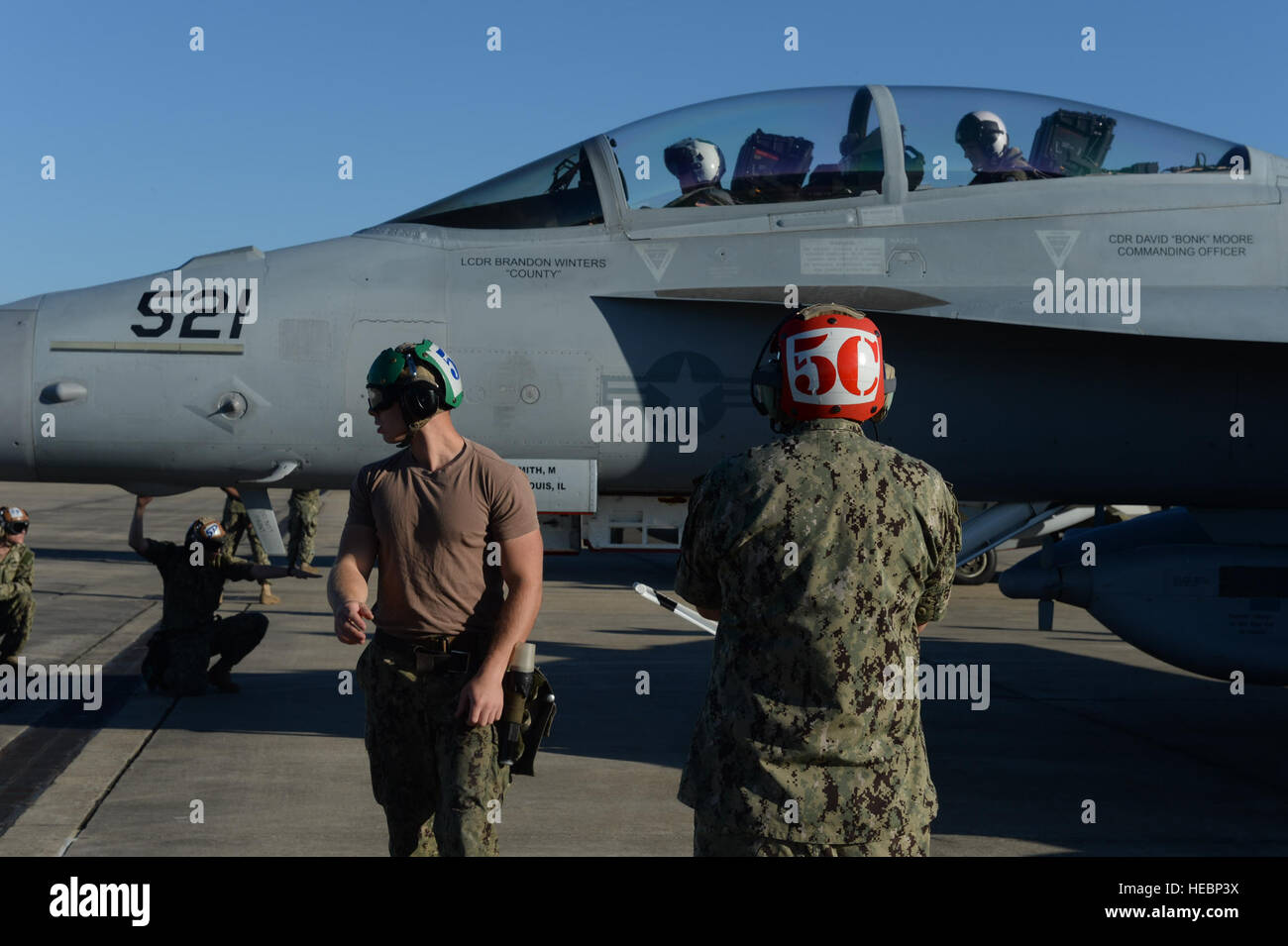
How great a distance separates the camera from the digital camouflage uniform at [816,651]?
3.00m

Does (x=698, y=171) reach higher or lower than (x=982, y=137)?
lower

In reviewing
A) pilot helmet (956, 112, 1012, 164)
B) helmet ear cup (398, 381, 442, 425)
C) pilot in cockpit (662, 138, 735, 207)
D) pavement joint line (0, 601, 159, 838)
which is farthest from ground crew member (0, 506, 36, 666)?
pilot helmet (956, 112, 1012, 164)

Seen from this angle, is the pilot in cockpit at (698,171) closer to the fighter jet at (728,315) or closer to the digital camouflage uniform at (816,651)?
the fighter jet at (728,315)

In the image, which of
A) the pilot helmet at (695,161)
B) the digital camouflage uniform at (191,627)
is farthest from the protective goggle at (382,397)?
the digital camouflage uniform at (191,627)

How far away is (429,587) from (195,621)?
6.19m

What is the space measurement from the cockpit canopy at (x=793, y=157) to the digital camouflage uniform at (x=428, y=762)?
10.6ft

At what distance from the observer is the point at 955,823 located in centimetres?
613

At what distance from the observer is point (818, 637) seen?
3.01 meters

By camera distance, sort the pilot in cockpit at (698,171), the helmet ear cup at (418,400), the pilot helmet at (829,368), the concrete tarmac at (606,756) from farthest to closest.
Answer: the pilot in cockpit at (698,171), the concrete tarmac at (606,756), the helmet ear cup at (418,400), the pilot helmet at (829,368)

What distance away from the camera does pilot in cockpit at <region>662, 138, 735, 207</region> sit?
21.5 ft

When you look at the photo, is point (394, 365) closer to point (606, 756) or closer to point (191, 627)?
point (606, 756)

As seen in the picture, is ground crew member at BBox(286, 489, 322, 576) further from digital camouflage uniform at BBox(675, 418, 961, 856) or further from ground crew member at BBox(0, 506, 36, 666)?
digital camouflage uniform at BBox(675, 418, 961, 856)

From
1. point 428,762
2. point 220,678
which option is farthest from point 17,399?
point 220,678

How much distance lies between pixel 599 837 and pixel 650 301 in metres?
2.49
